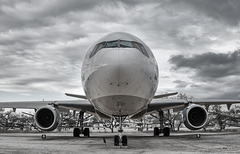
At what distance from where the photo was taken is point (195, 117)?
14.0 metres

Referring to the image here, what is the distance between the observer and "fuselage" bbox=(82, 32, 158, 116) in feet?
25.9

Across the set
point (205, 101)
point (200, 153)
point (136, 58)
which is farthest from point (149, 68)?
point (205, 101)

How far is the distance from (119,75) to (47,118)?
7467 millimetres

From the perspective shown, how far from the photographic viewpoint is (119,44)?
8961mm

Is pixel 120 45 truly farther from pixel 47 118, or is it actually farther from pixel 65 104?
pixel 65 104

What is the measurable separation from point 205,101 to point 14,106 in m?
11.3

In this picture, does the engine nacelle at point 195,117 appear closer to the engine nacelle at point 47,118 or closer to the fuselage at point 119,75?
the fuselage at point 119,75

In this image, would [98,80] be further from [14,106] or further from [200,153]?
[14,106]

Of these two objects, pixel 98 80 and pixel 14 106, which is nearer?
pixel 98 80

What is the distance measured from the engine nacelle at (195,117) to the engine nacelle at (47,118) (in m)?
6.08

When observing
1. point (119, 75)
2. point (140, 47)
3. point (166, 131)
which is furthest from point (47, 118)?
point (119, 75)

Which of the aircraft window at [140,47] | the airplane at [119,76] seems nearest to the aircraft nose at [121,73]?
the airplane at [119,76]

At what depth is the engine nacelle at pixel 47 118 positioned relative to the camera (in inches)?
521

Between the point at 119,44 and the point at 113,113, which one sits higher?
the point at 119,44
